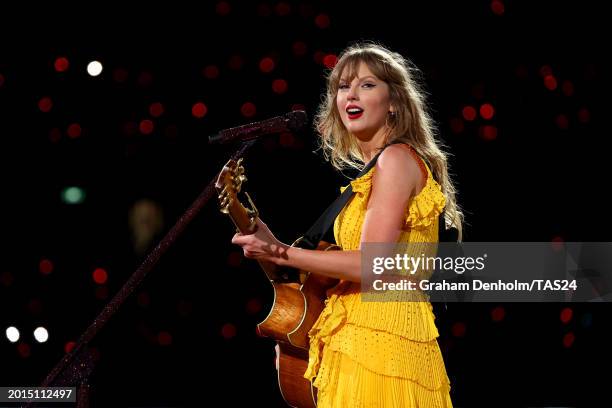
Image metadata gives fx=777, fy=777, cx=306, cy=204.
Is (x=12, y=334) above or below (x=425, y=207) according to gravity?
below

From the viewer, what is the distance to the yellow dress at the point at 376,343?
5.73ft

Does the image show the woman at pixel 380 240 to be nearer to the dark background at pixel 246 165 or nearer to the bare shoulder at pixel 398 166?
the bare shoulder at pixel 398 166

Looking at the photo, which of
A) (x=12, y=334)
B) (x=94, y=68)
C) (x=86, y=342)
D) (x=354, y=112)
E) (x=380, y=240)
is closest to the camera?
(x=380, y=240)

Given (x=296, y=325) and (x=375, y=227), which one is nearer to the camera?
(x=375, y=227)

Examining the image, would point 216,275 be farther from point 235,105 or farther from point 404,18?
point 404,18

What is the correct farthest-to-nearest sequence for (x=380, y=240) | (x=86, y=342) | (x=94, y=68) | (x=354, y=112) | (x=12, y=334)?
(x=12, y=334) → (x=94, y=68) → (x=354, y=112) → (x=86, y=342) → (x=380, y=240)

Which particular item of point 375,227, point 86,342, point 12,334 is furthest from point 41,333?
point 375,227

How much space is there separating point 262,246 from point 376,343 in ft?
1.15

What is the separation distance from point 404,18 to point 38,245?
188 centimetres

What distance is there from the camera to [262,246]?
185 centimetres

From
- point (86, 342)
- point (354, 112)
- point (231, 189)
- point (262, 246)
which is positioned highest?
point (354, 112)

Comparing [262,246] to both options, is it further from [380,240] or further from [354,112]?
[354,112]

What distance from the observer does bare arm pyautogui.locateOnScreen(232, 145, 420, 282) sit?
177 centimetres

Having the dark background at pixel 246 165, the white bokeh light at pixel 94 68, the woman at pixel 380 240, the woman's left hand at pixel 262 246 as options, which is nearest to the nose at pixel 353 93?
the woman at pixel 380 240
